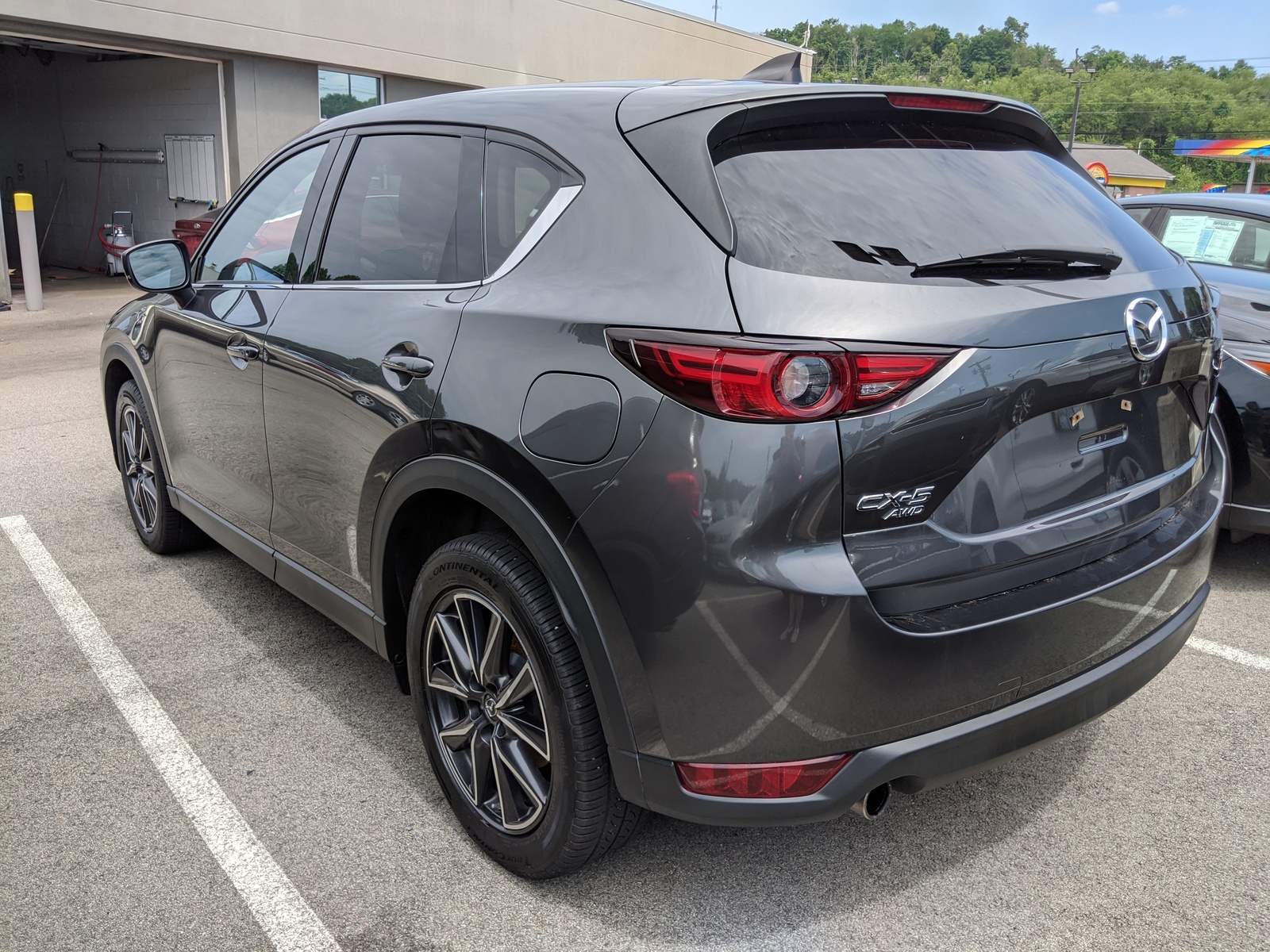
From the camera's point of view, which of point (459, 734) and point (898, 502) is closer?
point (898, 502)

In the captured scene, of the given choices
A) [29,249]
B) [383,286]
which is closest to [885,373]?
[383,286]

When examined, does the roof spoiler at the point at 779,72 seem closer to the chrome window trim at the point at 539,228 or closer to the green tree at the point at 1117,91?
the chrome window trim at the point at 539,228

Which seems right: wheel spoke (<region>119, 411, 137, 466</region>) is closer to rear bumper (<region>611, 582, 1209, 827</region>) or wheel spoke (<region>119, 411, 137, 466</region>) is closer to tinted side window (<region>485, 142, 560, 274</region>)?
tinted side window (<region>485, 142, 560, 274</region>)

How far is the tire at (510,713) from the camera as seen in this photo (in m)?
2.23

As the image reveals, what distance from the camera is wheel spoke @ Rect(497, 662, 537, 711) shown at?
2367 millimetres

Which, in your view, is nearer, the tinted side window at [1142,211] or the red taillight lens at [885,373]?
the red taillight lens at [885,373]

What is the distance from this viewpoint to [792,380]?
1896mm

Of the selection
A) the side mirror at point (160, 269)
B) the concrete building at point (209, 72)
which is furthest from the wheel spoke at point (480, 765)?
the concrete building at point (209, 72)

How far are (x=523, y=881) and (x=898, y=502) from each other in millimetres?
1345

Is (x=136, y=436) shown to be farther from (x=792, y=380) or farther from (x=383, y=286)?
(x=792, y=380)

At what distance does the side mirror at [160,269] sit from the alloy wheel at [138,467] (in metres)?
0.83

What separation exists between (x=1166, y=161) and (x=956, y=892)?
12883cm

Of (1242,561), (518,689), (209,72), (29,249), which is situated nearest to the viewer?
(518,689)

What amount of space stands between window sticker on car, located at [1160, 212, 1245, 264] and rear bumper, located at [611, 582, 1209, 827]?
13.1ft
